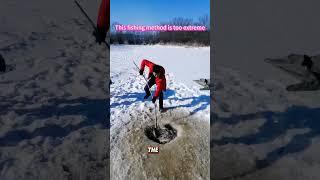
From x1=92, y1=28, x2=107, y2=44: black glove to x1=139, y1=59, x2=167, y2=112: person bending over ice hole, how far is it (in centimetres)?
79

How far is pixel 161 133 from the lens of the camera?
5.14m

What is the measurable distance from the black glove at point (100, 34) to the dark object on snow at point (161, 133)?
4.67ft

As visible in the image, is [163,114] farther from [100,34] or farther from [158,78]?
[100,34]

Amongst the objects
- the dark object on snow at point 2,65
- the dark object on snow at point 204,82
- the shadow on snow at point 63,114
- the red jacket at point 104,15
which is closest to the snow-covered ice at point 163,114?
the dark object on snow at point 204,82

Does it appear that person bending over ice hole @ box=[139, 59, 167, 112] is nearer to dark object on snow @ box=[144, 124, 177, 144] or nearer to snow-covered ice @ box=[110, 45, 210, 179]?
snow-covered ice @ box=[110, 45, 210, 179]

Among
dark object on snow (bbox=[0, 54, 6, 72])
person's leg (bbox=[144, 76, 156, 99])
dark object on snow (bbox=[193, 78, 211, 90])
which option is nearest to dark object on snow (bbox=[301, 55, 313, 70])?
dark object on snow (bbox=[193, 78, 211, 90])

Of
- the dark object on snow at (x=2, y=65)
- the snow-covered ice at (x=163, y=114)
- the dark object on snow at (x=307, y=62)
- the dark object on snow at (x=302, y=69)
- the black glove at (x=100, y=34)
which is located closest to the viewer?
the snow-covered ice at (x=163, y=114)

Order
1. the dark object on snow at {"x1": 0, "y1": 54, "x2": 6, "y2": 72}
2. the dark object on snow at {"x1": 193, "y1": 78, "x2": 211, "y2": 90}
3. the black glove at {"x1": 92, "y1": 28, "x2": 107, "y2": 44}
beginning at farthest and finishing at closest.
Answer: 1. the dark object on snow at {"x1": 0, "y1": 54, "x2": 6, "y2": 72}
2. the black glove at {"x1": 92, "y1": 28, "x2": 107, "y2": 44}
3. the dark object on snow at {"x1": 193, "y1": 78, "x2": 211, "y2": 90}

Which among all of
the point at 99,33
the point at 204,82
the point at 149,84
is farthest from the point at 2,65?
the point at 204,82

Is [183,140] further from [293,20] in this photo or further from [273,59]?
[293,20]

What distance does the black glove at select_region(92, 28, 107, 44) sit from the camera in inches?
220

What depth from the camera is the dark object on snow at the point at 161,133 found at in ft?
16.6

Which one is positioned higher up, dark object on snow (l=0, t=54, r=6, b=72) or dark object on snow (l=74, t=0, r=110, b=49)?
dark object on snow (l=74, t=0, r=110, b=49)

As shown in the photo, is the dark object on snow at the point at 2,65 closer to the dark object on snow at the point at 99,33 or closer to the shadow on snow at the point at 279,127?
the dark object on snow at the point at 99,33
